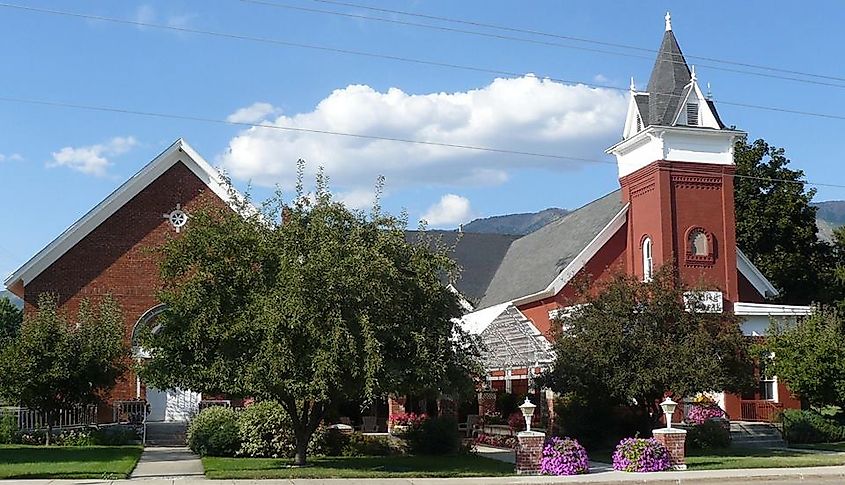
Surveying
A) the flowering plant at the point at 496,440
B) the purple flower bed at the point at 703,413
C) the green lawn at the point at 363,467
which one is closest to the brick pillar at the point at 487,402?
the flowering plant at the point at 496,440

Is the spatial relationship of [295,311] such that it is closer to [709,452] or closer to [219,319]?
[219,319]

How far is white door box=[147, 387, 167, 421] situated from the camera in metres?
36.4

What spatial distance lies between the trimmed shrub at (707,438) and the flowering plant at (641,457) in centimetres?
686

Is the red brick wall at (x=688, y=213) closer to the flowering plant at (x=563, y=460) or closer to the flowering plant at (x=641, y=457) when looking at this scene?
the flowering plant at (x=641, y=457)

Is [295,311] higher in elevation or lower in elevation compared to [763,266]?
lower

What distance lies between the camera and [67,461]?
25172 millimetres

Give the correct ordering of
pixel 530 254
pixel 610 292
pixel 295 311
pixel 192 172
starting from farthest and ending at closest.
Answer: pixel 530 254 → pixel 192 172 → pixel 610 292 → pixel 295 311

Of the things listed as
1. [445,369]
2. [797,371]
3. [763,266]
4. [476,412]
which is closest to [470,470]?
[445,369]

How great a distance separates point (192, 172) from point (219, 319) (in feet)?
54.1

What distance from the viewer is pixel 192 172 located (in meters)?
38.0

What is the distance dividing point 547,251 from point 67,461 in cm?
2496

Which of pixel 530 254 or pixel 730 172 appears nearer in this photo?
pixel 730 172

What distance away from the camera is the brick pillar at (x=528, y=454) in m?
23.1

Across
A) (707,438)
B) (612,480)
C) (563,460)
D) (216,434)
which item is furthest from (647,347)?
(216,434)
